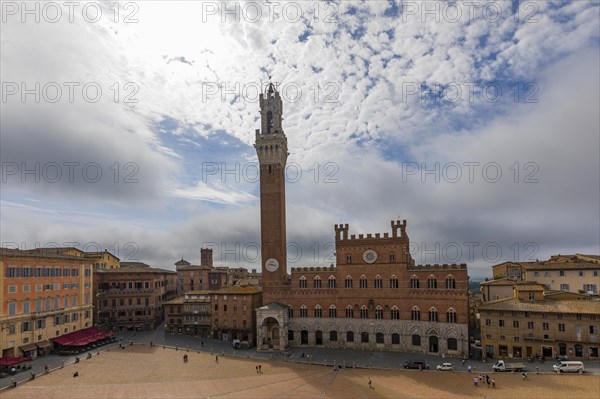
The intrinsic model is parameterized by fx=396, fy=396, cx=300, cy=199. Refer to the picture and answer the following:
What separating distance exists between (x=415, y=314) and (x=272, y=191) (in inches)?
1305

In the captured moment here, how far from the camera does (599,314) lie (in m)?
51.2

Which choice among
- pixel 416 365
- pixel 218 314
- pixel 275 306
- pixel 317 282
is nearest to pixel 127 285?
pixel 218 314

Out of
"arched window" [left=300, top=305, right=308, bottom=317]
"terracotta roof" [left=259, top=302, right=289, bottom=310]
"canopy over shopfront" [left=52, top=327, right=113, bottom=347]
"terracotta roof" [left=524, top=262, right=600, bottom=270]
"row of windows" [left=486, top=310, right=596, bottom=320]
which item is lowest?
"canopy over shopfront" [left=52, top=327, right=113, bottom=347]

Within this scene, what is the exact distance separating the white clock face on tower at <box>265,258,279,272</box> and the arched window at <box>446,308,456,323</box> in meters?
29.8

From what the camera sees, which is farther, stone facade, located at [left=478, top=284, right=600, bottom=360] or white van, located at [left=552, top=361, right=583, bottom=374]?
stone facade, located at [left=478, top=284, right=600, bottom=360]

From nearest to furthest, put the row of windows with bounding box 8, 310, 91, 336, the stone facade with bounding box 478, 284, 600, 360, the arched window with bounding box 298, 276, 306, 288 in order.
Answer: the stone facade with bounding box 478, 284, 600, 360 → the row of windows with bounding box 8, 310, 91, 336 → the arched window with bounding box 298, 276, 306, 288

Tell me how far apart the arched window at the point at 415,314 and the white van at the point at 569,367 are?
19.4m

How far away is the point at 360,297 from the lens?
6750 cm

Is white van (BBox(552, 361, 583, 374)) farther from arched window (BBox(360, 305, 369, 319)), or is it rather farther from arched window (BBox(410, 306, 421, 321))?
arched window (BBox(360, 305, 369, 319))

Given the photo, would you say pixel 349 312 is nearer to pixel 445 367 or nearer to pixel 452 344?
pixel 452 344

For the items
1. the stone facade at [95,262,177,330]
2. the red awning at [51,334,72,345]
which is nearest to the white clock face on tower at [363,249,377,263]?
the red awning at [51,334,72,345]

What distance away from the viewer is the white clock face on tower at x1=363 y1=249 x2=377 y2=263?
6725cm

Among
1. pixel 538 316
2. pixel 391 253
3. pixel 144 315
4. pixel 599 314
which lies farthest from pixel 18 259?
pixel 599 314

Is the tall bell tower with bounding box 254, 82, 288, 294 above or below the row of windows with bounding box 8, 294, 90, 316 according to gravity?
above
